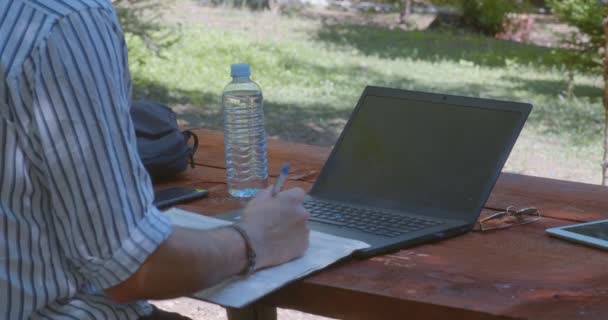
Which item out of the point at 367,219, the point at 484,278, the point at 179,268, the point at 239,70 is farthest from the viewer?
the point at 239,70

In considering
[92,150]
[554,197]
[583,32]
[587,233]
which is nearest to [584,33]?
[583,32]

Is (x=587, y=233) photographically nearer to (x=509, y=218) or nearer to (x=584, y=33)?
(x=509, y=218)

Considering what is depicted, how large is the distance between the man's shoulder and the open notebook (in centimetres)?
46

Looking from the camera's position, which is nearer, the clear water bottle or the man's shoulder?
the man's shoulder

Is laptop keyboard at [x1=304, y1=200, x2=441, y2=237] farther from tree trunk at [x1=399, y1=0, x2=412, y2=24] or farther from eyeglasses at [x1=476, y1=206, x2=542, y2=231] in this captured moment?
tree trunk at [x1=399, y1=0, x2=412, y2=24]

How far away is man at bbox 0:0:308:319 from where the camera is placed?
50.3 inches

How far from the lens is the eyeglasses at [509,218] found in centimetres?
181

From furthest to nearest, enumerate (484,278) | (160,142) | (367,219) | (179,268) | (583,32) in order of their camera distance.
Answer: (583,32)
(160,142)
(367,219)
(484,278)
(179,268)

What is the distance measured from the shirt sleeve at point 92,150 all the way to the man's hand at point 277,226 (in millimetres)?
224

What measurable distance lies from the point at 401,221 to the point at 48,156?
0.75 metres

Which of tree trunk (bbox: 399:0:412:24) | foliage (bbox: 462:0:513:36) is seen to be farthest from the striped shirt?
tree trunk (bbox: 399:0:412:24)

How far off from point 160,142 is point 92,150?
913 millimetres

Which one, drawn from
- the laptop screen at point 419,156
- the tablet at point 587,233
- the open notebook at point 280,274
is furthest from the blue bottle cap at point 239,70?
the tablet at point 587,233

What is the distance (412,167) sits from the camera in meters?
1.94
